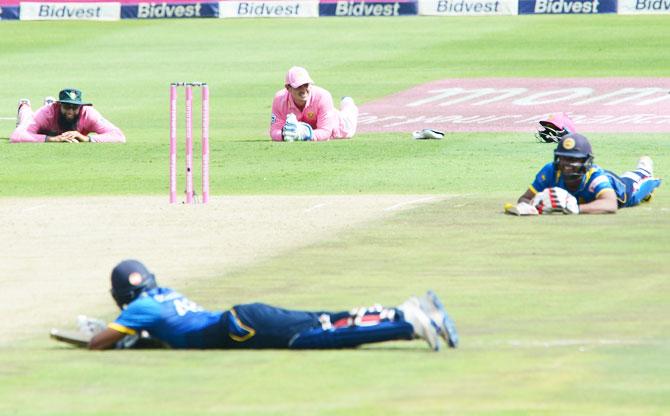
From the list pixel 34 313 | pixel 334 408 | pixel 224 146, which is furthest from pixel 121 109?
pixel 334 408

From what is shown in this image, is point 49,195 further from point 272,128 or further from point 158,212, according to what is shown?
point 272,128

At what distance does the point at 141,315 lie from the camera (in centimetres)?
1177

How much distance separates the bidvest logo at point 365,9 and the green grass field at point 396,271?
8689mm

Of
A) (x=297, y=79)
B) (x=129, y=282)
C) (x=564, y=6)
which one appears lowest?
(x=129, y=282)

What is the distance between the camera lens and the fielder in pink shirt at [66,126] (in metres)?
27.6

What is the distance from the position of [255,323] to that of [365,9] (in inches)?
1500

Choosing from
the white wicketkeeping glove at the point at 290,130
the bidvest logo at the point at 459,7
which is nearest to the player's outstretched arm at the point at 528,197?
the white wicketkeeping glove at the point at 290,130

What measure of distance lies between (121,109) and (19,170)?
9133 mm

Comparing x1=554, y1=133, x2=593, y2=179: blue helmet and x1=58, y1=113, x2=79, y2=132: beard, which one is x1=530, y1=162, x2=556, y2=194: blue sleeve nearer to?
x1=554, y1=133, x2=593, y2=179: blue helmet

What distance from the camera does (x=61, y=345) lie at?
12.4m

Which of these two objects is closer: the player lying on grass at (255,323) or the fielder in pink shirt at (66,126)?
the player lying on grass at (255,323)

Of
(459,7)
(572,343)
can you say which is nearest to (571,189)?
(572,343)

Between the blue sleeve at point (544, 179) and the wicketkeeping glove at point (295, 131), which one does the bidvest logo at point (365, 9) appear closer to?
the wicketkeeping glove at point (295, 131)

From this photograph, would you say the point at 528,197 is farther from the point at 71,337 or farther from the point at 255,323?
the point at 71,337
